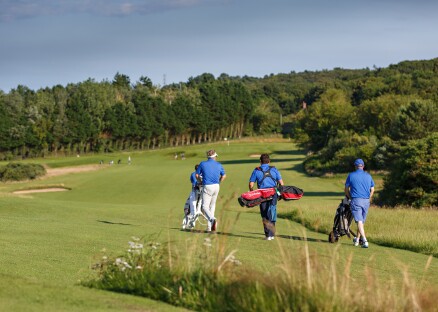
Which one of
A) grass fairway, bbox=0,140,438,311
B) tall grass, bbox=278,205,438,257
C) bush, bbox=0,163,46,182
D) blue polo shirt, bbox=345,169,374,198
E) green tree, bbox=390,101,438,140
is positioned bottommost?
bush, bbox=0,163,46,182

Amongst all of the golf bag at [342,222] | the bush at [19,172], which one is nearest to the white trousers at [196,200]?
the golf bag at [342,222]

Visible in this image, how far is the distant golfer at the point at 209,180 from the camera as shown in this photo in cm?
1809

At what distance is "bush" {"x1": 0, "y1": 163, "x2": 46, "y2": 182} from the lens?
75.7 m

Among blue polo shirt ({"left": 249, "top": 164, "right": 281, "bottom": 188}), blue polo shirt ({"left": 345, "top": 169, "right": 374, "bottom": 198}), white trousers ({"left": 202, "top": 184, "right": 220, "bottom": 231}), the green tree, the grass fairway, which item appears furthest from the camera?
the green tree

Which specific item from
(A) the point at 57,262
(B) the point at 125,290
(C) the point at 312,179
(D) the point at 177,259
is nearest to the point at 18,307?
(B) the point at 125,290

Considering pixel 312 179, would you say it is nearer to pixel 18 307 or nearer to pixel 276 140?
pixel 18 307

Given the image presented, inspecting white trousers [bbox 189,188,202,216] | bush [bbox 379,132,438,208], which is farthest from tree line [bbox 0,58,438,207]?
white trousers [bbox 189,188,202,216]

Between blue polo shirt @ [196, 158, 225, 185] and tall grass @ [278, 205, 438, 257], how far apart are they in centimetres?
281

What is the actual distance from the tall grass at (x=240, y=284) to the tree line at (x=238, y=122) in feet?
107

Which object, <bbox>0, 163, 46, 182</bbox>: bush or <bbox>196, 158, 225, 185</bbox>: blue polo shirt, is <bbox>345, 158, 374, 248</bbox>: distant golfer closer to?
<bbox>196, 158, 225, 185</bbox>: blue polo shirt

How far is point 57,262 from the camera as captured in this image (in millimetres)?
11867

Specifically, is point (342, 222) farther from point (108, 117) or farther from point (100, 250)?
point (108, 117)

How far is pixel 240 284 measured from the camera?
7656mm

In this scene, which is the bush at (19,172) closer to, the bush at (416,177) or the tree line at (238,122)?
the tree line at (238,122)
